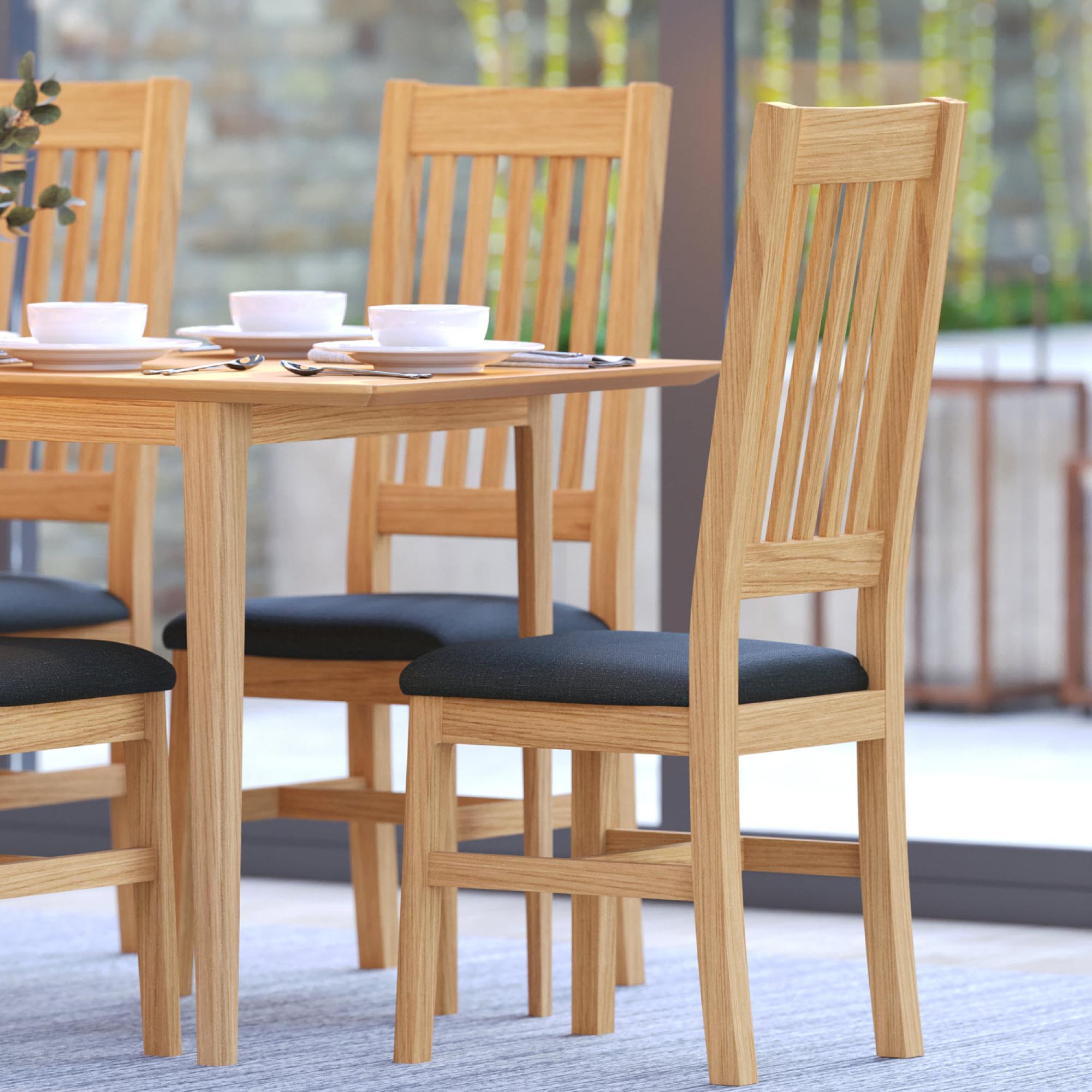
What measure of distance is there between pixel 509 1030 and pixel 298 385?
2.97 feet

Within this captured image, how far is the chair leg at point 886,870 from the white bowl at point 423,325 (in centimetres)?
62

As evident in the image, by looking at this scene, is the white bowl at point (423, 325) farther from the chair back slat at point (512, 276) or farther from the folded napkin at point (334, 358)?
the chair back slat at point (512, 276)

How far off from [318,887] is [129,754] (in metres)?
1.10

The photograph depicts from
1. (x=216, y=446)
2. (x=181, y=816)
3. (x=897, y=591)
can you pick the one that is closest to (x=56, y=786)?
(x=181, y=816)

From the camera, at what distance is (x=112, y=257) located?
3023 millimetres

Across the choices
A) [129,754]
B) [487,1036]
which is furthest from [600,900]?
[129,754]

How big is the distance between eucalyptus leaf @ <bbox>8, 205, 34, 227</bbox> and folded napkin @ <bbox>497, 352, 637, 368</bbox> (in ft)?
1.72

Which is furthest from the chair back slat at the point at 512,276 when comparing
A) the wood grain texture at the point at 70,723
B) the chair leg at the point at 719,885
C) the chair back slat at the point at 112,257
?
the chair leg at the point at 719,885

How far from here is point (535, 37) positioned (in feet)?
11.0

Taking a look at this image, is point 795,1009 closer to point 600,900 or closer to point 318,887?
point 600,900

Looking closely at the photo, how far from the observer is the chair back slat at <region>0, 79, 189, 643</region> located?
9.50 feet

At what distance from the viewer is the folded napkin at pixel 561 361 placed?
7.86 feet

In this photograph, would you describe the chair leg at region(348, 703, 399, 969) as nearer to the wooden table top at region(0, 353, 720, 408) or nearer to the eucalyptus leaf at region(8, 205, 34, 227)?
the wooden table top at region(0, 353, 720, 408)

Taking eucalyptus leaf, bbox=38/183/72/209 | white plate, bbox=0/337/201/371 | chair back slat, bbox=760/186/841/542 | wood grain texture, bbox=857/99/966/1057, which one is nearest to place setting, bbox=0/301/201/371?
white plate, bbox=0/337/201/371
